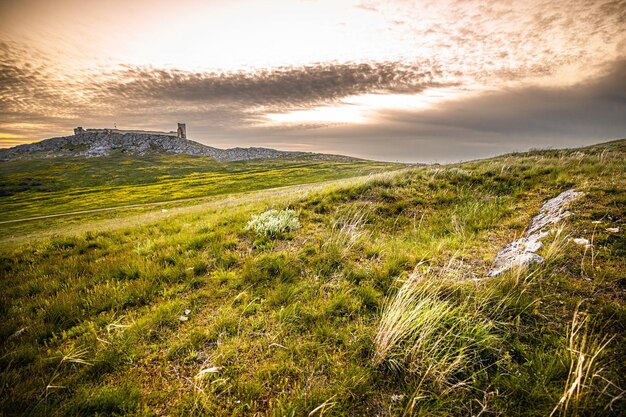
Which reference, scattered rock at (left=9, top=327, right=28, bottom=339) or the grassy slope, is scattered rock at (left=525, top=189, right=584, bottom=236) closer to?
scattered rock at (left=9, top=327, right=28, bottom=339)

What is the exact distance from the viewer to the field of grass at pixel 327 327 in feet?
8.89

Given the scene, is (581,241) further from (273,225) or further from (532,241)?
(273,225)

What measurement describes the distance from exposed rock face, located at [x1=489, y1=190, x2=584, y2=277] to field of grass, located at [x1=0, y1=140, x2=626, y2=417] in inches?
8.8

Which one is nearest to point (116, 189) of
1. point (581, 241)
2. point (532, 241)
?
point (532, 241)

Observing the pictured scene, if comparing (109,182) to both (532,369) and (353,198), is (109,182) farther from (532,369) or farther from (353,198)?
(532,369)

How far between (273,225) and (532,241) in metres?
6.18

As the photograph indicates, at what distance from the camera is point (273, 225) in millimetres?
7492

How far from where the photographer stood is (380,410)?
2670 millimetres

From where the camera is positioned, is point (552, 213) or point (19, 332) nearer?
point (19, 332)

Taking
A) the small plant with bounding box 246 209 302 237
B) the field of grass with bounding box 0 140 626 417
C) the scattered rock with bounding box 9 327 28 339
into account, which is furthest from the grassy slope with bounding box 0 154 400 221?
the scattered rock with bounding box 9 327 28 339

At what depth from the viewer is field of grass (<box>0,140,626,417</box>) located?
2709 mm

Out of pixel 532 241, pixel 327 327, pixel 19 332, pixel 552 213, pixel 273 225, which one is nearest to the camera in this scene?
pixel 327 327

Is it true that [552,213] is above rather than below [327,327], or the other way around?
above

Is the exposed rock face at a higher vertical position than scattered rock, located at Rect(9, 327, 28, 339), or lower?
higher
